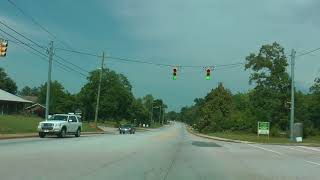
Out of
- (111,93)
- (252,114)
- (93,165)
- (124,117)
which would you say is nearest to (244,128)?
(252,114)

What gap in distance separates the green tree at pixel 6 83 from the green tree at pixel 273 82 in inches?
3481

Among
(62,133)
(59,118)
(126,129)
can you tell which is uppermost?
(59,118)

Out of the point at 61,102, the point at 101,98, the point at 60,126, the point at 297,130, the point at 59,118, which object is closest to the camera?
the point at 60,126

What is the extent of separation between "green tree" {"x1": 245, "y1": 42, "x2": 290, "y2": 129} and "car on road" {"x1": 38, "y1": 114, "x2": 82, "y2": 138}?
146 feet

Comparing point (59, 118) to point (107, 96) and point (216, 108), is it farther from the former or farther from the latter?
point (107, 96)

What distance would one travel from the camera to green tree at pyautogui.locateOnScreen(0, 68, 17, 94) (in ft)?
520

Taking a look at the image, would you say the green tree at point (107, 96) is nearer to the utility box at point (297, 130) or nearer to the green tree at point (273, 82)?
the green tree at point (273, 82)

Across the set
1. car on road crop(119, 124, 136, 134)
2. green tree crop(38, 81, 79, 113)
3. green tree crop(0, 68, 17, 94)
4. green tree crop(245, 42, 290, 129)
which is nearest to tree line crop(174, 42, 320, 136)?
green tree crop(245, 42, 290, 129)

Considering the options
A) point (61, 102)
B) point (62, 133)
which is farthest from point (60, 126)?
point (61, 102)

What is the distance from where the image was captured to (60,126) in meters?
44.8

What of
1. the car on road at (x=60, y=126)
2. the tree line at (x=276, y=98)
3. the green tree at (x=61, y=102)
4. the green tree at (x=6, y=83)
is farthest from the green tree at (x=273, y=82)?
the green tree at (x=6, y=83)

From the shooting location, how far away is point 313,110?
3585 inches

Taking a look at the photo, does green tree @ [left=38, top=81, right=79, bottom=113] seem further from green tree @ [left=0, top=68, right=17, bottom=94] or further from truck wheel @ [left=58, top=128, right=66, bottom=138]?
truck wheel @ [left=58, top=128, right=66, bottom=138]

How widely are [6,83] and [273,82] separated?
3703 inches
